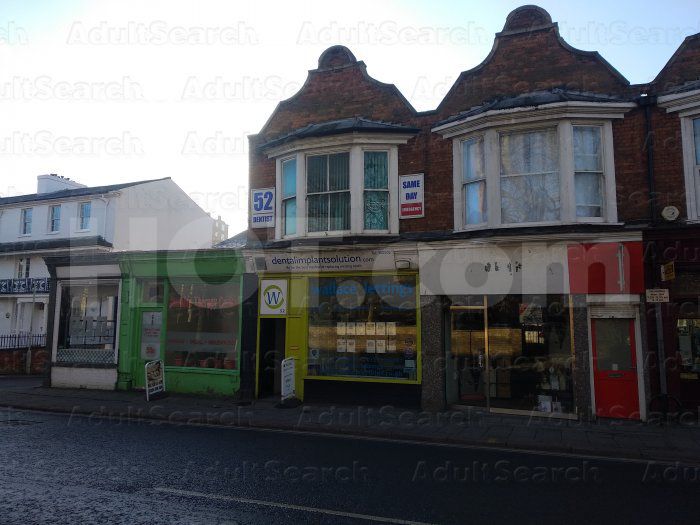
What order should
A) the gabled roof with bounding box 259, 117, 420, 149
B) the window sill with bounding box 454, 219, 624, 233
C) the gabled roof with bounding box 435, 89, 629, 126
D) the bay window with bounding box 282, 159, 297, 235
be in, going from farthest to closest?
the bay window with bounding box 282, 159, 297, 235
the gabled roof with bounding box 259, 117, 420, 149
the gabled roof with bounding box 435, 89, 629, 126
the window sill with bounding box 454, 219, 624, 233

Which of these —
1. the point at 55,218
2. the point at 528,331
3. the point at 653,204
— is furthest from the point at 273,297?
the point at 55,218

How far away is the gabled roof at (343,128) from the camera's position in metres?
12.7

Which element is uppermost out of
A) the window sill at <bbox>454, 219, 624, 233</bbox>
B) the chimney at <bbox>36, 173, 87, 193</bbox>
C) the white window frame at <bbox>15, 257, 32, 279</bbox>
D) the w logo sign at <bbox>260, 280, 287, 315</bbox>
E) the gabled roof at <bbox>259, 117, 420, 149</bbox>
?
the chimney at <bbox>36, 173, 87, 193</bbox>

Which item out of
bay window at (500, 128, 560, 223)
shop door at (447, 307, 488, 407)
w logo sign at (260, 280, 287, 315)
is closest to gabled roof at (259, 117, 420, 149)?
bay window at (500, 128, 560, 223)

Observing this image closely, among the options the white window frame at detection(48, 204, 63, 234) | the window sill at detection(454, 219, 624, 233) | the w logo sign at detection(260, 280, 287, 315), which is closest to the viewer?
the window sill at detection(454, 219, 624, 233)

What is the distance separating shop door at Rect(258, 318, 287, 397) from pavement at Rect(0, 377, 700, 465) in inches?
29.4

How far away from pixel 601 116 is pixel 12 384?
19787 mm

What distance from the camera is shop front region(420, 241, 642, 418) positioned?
421 inches

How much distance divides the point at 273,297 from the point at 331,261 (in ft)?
6.68

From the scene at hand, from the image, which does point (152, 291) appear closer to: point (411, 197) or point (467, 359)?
point (411, 197)

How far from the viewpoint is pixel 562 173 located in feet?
36.5

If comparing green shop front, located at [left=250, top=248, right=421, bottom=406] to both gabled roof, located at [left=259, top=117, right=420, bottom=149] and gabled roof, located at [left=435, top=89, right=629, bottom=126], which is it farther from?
gabled roof, located at [left=435, top=89, right=629, bottom=126]

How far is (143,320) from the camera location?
15.3 meters

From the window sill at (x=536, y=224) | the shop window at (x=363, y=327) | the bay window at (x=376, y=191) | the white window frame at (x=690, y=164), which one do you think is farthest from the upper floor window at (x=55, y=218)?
the white window frame at (x=690, y=164)
